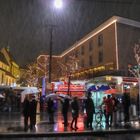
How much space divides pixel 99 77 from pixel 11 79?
63476 millimetres

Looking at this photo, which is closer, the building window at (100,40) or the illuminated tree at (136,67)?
the illuminated tree at (136,67)

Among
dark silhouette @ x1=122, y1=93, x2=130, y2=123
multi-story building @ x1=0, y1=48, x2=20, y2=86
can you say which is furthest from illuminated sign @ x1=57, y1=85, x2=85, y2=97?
multi-story building @ x1=0, y1=48, x2=20, y2=86

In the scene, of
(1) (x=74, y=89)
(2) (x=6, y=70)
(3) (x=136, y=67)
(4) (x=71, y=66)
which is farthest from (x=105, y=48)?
(2) (x=6, y=70)

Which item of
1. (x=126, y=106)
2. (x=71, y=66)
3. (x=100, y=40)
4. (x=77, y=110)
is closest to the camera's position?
(x=77, y=110)

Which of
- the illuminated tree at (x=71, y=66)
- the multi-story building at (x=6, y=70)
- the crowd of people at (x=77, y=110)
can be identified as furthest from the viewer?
the multi-story building at (x=6, y=70)

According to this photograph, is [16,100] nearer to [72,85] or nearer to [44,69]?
[72,85]

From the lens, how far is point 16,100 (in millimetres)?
41750

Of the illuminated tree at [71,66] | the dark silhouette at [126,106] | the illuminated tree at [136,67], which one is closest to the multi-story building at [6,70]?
the illuminated tree at [71,66]

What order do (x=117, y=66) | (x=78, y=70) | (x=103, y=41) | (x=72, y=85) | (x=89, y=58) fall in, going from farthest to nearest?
1. (x=78, y=70)
2. (x=89, y=58)
3. (x=103, y=41)
4. (x=117, y=66)
5. (x=72, y=85)

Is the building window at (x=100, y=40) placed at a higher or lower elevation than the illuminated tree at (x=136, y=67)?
higher

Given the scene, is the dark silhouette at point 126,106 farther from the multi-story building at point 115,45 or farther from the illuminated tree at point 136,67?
the multi-story building at point 115,45

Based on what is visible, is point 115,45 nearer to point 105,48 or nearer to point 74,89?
point 105,48

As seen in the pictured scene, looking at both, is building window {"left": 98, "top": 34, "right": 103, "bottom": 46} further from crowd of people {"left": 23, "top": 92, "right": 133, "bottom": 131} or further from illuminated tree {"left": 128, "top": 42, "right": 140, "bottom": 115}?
crowd of people {"left": 23, "top": 92, "right": 133, "bottom": 131}

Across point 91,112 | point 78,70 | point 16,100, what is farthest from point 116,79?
point 91,112
